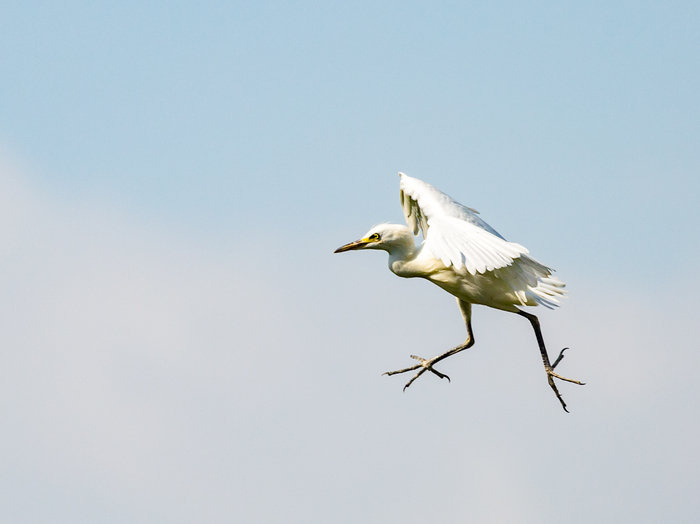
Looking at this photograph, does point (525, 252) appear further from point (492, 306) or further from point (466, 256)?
point (492, 306)

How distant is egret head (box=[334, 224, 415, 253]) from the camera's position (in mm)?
15414

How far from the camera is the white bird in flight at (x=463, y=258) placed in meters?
13.4

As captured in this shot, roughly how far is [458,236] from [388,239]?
2091 millimetres

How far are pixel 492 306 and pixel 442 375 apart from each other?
82.8 inches

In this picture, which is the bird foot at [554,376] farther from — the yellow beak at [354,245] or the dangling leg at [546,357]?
the yellow beak at [354,245]

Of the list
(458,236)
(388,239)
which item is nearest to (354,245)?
(388,239)

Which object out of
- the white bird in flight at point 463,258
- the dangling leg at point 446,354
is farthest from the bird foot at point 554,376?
the dangling leg at point 446,354

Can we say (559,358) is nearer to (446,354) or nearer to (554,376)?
(554,376)

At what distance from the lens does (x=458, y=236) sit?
13.6 meters

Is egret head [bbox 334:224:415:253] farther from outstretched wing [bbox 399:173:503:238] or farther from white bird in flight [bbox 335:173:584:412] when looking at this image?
outstretched wing [bbox 399:173:503:238]

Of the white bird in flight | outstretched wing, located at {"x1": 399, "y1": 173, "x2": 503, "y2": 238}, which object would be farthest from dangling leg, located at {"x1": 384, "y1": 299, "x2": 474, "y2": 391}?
outstretched wing, located at {"x1": 399, "y1": 173, "x2": 503, "y2": 238}

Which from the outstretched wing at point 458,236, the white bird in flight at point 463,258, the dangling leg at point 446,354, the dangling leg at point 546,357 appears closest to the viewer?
the outstretched wing at point 458,236

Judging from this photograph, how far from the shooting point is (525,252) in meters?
13.3

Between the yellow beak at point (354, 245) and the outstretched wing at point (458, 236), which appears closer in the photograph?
the outstretched wing at point (458, 236)
